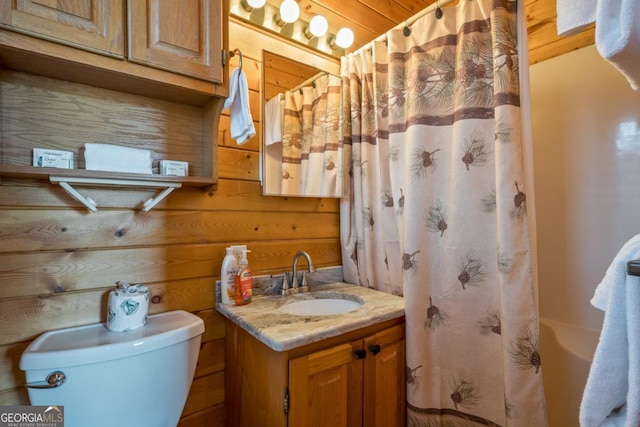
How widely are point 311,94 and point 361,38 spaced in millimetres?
548

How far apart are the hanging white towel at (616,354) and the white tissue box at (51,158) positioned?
135 cm

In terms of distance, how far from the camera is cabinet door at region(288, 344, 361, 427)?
903mm

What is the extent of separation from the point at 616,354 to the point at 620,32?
0.57 metres

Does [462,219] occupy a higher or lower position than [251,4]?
lower

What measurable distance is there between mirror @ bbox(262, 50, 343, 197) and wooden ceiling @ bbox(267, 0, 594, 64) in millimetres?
302

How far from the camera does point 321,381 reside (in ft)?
3.16

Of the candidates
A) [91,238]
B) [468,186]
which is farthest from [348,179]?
[91,238]

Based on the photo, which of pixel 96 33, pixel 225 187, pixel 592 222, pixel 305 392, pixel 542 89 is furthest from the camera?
pixel 542 89

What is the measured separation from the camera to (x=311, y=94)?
1562 mm

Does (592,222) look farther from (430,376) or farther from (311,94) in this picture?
(311,94)

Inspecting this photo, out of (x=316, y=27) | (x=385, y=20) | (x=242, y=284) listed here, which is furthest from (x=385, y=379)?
(x=385, y=20)

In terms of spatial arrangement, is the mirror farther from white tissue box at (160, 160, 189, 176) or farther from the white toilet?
the white toilet

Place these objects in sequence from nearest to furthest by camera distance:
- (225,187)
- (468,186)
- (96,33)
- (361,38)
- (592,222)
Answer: (96,33) → (468,186) → (225,187) → (592,222) → (361,38)

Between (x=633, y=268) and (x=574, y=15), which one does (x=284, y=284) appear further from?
(x=574, y=15)
